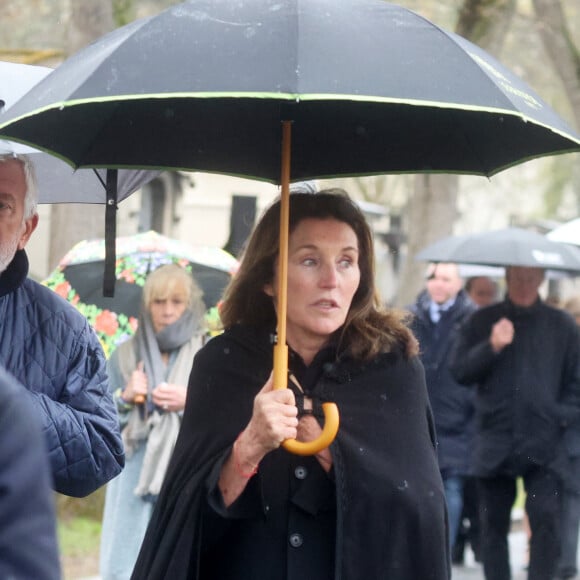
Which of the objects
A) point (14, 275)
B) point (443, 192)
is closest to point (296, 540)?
point (14, 275)

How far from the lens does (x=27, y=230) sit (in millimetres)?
3627

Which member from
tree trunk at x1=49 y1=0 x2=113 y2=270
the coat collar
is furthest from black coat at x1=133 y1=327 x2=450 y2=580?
tree trunk at x1=49 y1=0 x2=113 y2=270

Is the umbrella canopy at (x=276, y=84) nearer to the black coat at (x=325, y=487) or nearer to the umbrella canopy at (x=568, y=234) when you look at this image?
the black coat at (x=325, y=487)

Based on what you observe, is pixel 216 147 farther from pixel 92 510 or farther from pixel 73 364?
pixel 92 510

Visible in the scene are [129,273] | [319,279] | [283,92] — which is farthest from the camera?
[129,273]

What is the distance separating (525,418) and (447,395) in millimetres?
1072

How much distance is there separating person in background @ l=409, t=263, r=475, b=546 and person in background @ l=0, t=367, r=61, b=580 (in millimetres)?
7037

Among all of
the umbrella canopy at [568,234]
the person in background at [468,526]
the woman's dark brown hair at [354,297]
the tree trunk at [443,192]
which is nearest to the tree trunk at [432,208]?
the tree trunk at [443,192]

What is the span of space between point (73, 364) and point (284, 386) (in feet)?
1.86

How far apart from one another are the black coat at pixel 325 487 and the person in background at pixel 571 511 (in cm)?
463

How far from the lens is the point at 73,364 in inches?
139

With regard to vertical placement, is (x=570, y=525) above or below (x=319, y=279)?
below

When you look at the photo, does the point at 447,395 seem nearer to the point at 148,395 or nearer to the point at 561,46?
the point at 148,395

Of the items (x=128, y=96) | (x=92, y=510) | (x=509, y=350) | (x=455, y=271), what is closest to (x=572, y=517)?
(x=509, y=350)
